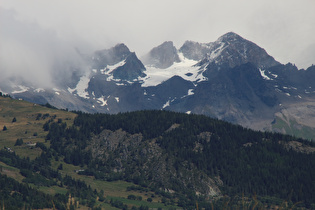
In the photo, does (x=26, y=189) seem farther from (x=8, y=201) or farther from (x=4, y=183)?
(x=8, y=201)

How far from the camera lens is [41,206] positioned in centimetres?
18212

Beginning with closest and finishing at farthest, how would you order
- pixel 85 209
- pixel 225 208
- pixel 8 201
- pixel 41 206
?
pixel 225 208, pixel 8 201, pixel 41 206, pixel 85 209

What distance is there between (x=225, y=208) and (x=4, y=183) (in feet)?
634

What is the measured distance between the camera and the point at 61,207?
187 metres

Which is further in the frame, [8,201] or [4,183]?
[4,183]

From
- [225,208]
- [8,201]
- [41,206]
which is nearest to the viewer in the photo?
[225,208]

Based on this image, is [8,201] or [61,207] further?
[61,207]

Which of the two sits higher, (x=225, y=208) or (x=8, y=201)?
(x=225, y=208)

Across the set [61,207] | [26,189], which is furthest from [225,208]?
[26,189]

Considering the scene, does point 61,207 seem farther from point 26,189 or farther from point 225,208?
point 225,208

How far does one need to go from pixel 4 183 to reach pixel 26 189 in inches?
415

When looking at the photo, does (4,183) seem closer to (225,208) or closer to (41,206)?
(41,206)

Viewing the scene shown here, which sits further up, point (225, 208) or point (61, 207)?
point (225, 208)

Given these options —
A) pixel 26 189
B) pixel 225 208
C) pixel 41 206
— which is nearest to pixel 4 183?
pixel 26 189
